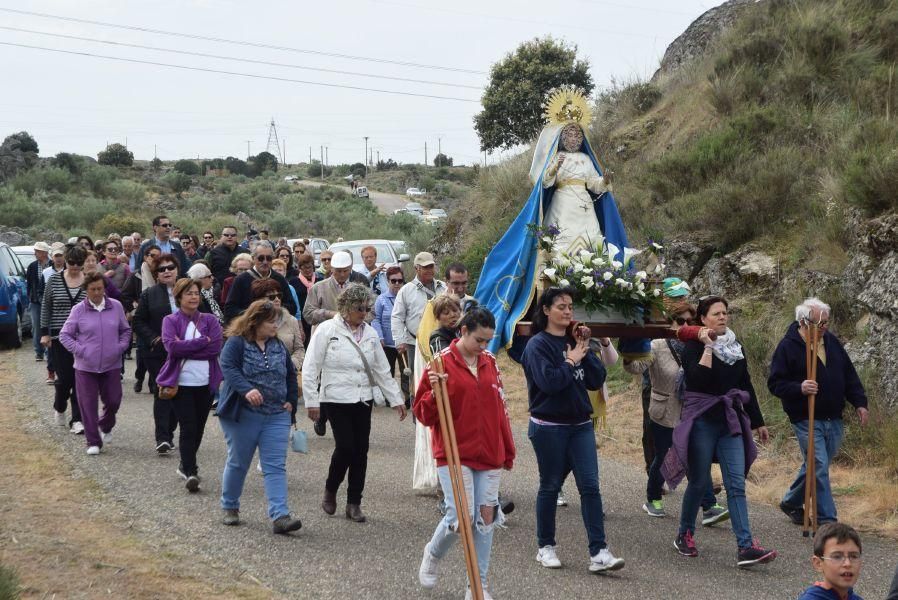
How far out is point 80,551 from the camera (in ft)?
22.4

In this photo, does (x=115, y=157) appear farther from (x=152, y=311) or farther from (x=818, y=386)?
(x=818, y=386)

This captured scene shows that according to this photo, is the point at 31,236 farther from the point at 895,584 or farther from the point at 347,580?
the point at 895,584

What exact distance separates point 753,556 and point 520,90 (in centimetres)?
3050

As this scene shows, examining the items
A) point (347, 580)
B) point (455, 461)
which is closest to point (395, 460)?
point (347, 580)

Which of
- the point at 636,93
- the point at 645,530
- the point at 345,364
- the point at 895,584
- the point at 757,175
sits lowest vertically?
the point at 645,530

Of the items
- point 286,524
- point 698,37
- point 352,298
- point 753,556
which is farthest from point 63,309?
point 698,37

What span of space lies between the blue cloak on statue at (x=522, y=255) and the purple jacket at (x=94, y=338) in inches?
142

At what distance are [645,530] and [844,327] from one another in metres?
4.73

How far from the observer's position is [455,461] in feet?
19.7

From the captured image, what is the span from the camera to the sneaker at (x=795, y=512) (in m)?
8.39

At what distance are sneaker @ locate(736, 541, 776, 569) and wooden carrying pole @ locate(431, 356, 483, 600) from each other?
2.05 m

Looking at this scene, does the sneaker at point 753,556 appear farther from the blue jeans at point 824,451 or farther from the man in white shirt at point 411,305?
the man in white shirt at point 411,305

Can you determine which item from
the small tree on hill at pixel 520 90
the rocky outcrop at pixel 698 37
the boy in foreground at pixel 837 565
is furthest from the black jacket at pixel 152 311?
the small tree on hill at pixel 520 90

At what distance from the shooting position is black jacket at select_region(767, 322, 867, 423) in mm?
7977
